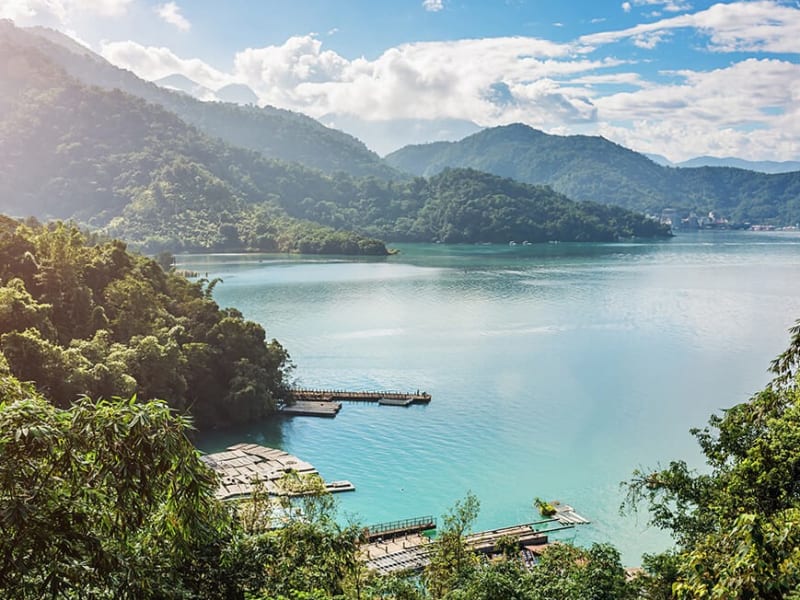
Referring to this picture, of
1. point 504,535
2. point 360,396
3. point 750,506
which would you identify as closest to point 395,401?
point 360,396

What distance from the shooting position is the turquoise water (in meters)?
20.3

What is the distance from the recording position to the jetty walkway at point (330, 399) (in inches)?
1049

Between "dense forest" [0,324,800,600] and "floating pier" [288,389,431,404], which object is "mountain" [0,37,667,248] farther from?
Result: "dense forest" [0,324,800,600]

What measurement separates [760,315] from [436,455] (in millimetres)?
33275

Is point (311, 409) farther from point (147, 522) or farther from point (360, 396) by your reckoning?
point (147, 522)

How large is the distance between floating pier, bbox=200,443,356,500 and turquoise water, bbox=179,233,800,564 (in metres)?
0.76

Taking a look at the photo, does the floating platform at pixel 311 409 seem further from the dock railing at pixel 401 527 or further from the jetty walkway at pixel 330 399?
the dock railing at pixel 401 527

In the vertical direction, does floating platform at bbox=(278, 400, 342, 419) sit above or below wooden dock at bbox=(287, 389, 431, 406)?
below

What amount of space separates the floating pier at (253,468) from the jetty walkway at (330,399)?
4102mm

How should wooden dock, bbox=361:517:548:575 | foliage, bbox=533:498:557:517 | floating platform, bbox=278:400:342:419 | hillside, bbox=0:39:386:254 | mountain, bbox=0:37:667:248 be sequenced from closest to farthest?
wooden dock, bbox=361:517:548:575 → foliage, bbox=533:498:557:517 → floating platform, bbox=278:400:342:419 → hillside, bbox=0:39:386:254 → mountain, bbox=0:37:667:248

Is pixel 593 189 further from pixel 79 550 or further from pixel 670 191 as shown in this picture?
pixel 79 550

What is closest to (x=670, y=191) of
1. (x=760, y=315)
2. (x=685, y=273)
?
(x=685, y=273)

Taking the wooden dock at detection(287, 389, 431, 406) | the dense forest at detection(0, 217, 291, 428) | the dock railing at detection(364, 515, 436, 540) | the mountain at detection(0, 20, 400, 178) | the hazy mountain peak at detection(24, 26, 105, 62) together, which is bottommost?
the dock railing at detection(364, 515, 436, 540)

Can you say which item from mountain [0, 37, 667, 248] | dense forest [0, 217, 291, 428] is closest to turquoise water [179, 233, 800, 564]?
dense forest [0, 217, 291, 428]
